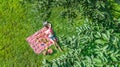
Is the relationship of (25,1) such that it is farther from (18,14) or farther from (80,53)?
(80,53)

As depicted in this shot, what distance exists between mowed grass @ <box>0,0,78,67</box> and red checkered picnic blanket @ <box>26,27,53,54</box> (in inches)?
3.8

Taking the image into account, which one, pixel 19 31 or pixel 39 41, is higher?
pixel 19 31

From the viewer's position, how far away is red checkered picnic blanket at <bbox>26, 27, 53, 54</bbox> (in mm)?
8211

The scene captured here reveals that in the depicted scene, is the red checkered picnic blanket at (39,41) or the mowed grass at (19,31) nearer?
the mowed grass at (19,31)

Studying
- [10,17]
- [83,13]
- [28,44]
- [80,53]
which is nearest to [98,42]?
[80,53]

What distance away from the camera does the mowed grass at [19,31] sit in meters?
8.09

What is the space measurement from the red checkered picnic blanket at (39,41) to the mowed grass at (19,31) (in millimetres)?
96

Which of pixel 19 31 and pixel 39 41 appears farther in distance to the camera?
pixel 19 31

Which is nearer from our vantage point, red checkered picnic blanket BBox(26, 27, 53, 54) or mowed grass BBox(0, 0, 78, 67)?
mowed grass BBox(0, 0, 78, 67)

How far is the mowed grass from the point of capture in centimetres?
809

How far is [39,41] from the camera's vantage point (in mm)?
8344

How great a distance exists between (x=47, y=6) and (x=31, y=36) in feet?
2.96

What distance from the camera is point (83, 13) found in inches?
311

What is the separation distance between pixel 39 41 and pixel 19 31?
64cm
